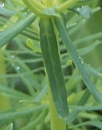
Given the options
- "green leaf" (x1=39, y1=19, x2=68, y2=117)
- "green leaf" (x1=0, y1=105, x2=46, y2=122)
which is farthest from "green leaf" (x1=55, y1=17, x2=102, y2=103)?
"green leaf" (x1=0, y1=105, x2=46, y2=122)

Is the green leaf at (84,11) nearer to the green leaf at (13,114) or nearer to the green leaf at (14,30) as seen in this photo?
the green leaf at (14,30)

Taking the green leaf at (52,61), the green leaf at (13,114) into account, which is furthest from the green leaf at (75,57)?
the green leaf at (13,114)

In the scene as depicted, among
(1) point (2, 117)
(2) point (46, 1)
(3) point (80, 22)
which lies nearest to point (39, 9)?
(2) point (46, 1)

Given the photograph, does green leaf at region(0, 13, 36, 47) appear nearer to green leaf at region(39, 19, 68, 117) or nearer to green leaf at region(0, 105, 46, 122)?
green leaf at region(39, 19, 68, 117)

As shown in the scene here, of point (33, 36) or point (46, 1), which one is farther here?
point (33, 36)

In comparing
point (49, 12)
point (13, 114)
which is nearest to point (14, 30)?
point (49, 12)

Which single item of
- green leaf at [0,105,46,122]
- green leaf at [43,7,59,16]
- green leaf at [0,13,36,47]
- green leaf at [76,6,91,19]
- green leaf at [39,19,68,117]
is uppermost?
green leaf at [43,7,59,16]

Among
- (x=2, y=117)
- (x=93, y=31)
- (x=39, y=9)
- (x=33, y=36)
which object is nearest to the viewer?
(x=39, y=9)

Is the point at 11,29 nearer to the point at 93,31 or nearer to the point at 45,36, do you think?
the point at 45,36

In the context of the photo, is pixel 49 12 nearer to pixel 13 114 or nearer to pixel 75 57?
pixel 75 57
